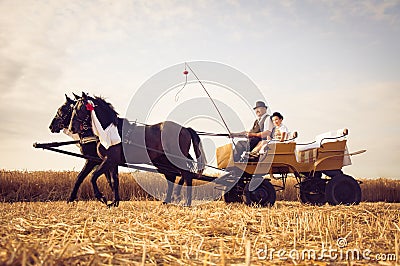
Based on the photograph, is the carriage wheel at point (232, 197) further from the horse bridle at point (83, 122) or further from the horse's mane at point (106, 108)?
the horse bridle at point (83, 122)

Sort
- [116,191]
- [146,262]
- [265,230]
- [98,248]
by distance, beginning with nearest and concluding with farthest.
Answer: [146,262], [98,248], [265,230], [116,191]

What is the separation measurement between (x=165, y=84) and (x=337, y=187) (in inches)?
177

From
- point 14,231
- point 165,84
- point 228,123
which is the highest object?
point 165,84

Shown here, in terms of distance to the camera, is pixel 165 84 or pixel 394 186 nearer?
pixel 165 84

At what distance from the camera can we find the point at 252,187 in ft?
27.8

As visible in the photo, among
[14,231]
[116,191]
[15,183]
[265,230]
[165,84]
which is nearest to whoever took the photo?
[14,231]

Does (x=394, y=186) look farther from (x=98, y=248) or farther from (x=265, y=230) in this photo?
(x=98, y=248)

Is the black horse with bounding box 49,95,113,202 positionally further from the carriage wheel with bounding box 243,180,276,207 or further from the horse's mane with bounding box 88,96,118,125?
the carriage wheel with bounding box 243,180,276,207

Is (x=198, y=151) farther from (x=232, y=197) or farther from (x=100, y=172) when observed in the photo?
(x=100, y=172)

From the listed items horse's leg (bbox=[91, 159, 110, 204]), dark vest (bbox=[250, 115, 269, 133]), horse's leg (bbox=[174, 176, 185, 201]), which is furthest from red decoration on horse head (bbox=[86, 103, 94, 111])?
dark vest (bbox=[250, 115, 269, 133])

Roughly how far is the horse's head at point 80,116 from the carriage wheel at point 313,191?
4870 mm

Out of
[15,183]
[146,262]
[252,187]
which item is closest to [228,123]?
[252,187]

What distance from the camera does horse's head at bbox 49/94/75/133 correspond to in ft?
29.4

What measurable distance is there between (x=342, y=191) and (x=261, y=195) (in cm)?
174
